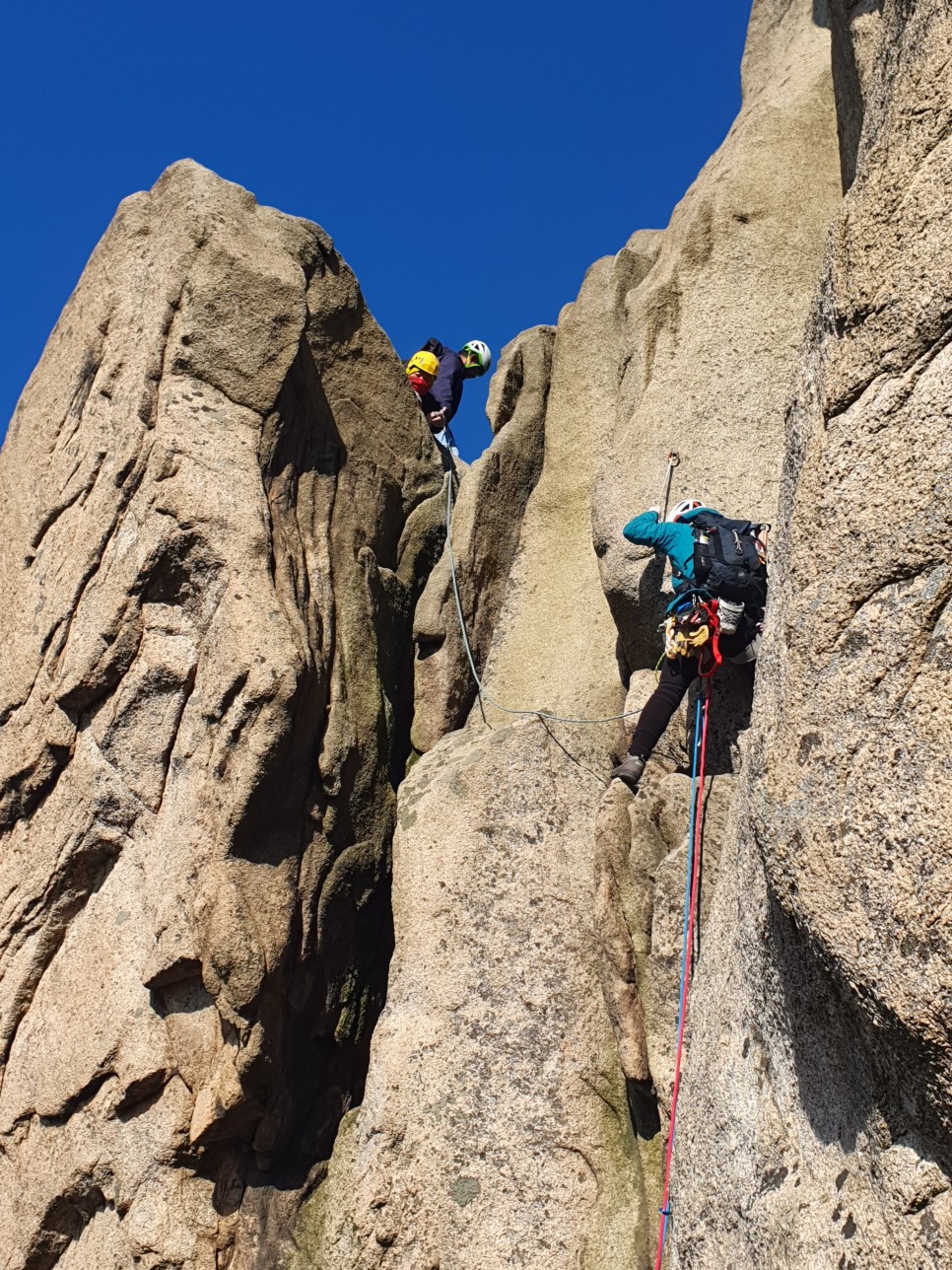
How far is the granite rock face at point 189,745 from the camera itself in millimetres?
8984

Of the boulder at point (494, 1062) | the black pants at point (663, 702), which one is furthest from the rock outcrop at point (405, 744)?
the black pants at point (663, 702)

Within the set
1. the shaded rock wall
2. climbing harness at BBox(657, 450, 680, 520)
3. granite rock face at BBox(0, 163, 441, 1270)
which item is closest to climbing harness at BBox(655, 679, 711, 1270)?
climbing harness at BBox(657, 450, 680, 520)

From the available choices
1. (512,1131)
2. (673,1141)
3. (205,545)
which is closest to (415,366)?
(205,545)

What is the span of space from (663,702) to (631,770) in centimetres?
50

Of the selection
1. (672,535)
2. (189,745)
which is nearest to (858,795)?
(672,535)

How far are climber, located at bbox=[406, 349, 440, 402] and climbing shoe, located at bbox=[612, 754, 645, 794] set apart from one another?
4986 millimetres

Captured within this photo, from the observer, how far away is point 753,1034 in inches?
232

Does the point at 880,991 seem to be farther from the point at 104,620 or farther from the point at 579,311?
the point at 579,311

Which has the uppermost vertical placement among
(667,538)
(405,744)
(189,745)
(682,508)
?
(682,508)

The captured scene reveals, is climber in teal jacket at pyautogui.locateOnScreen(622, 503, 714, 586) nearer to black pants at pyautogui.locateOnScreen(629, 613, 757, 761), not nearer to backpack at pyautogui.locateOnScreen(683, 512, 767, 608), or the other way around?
backpack at pyautogui.locateOnScreen(683, 512, 767, 608)

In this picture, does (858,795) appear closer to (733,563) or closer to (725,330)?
(733,563)

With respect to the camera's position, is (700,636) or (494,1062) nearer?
(700,636)

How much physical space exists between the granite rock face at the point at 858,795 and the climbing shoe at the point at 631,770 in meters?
2.49

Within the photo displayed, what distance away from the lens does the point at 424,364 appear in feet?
41.4
